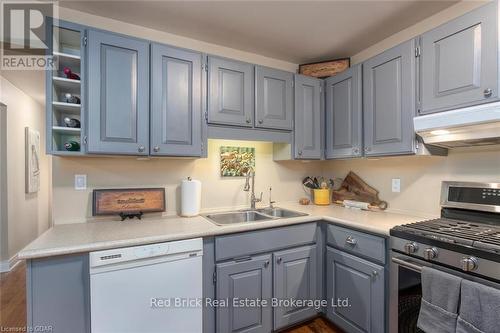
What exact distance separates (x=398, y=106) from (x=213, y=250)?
1652mm

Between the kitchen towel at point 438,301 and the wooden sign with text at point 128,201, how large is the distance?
5.78 feet

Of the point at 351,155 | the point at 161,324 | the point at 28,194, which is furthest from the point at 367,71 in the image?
the point at 28,194

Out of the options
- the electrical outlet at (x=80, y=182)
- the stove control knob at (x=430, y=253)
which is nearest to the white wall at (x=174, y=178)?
the electrical outlet at (x=80, y=182)

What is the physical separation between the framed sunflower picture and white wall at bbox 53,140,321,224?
0.16 ft

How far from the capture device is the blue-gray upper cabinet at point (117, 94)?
1.57m

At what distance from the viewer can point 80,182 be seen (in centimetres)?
180

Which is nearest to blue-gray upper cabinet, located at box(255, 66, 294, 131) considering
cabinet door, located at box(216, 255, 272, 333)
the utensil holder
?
the utensil holder

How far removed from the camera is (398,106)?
179 centimetres

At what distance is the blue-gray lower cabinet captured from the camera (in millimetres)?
1207

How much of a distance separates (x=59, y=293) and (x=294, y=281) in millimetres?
1471

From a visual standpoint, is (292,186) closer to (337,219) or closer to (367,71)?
(337,219)

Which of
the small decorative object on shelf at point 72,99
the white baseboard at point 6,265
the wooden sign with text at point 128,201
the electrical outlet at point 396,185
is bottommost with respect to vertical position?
the white baseboard at point 6,265

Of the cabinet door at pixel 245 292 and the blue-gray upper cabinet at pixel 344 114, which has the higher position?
the blue-gray upper cabinet at pixel 344 114

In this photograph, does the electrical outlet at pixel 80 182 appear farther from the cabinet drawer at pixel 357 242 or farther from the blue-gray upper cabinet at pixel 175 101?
the cabinet drawer at pixel 357 242
